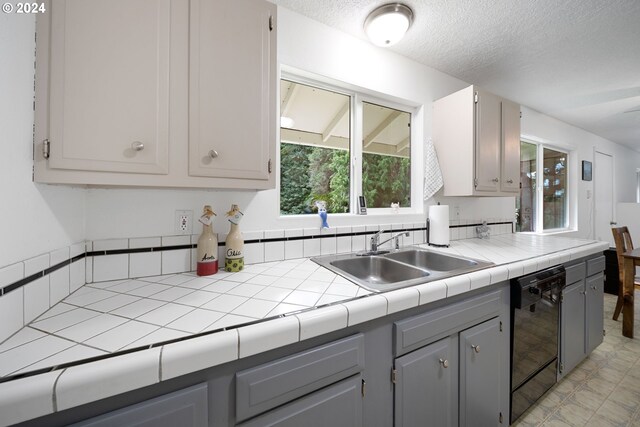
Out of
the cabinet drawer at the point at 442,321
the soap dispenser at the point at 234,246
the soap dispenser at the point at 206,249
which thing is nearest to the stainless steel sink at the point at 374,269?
the cabinet drawer at the point at 442,321

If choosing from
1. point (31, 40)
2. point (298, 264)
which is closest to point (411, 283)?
point (298, 264)

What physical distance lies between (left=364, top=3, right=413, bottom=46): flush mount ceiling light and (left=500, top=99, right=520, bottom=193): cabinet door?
1.15 metres

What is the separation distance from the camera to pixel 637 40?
1.75m

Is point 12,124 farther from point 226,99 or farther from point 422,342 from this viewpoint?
point 422,342

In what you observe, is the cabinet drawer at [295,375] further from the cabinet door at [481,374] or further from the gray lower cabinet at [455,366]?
the cabinet door at [481,374]

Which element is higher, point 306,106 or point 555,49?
point 555,49

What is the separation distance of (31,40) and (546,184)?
15.9 ft

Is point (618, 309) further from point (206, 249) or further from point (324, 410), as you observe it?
point (206, 249)

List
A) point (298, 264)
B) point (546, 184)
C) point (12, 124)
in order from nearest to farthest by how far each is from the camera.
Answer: point (12, 124), point (298, 264), point (546, 184)

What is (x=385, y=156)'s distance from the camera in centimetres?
205

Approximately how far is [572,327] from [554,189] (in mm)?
2738

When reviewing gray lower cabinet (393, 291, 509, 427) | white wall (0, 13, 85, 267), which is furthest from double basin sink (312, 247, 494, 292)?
white wall (0, 13, 85, 267)

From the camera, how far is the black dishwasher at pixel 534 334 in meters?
1.33

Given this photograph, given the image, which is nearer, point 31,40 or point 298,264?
point 31,40
